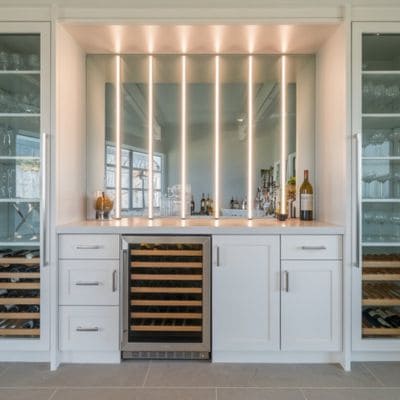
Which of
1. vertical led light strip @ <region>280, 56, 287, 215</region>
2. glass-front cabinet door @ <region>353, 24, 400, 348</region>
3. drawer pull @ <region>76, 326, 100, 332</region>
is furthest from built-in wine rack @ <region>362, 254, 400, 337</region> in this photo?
drawer pull @ <region>76, 326, 100, 332</region>

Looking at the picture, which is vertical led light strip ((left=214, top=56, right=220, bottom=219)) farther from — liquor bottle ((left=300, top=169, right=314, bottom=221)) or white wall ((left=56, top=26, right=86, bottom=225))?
white wall ((left=56, top=26, right=86, bottom=225))

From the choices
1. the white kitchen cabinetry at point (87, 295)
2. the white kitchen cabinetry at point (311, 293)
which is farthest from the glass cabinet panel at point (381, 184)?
the white kitchen cabinetry at point (87, 295)

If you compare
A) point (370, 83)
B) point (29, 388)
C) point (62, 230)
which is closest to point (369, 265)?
point (370, 83)

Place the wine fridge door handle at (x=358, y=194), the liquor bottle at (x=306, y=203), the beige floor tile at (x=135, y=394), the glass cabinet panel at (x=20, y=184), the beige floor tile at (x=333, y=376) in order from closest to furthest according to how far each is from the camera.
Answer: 1. the beige floor tile at (x=135, y=394)
2. the beige floor tile at (x=333, y=376)
3. the wine fridge door handle at (x=358, y=194)
4. the glass cabinet panel at (x=20, y=184)
5. the liquor bottle at (x=306, y=203)

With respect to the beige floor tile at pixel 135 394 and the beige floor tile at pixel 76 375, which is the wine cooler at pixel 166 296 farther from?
the beige floor tile at pixel 135 394

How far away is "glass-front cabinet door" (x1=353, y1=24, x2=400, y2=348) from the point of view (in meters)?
2.10

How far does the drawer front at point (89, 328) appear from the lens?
2090 millimetres

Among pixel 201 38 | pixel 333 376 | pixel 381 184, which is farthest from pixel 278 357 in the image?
pixel 201 38

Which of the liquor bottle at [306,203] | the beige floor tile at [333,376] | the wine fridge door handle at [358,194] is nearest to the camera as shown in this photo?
the beige floor tile at [333,376]

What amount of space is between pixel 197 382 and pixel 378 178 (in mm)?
1760

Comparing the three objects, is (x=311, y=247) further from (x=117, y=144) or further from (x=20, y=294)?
(x=20, y=294)

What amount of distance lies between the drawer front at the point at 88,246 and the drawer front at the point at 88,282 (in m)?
0.04

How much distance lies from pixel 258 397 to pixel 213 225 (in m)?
0.99

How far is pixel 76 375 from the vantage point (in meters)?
2.01
